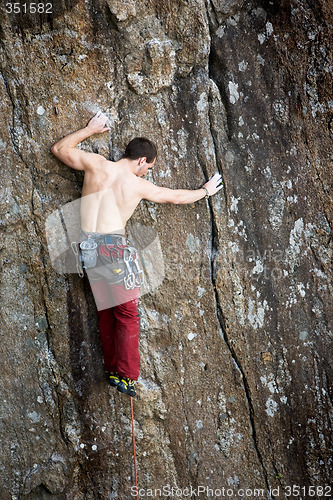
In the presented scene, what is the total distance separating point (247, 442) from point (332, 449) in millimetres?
895

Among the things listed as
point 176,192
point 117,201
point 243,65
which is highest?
point 243,65

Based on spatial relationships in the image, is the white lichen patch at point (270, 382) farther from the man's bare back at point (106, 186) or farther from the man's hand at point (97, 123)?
the man's hand at point (97, 123)

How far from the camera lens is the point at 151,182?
14.9 feet

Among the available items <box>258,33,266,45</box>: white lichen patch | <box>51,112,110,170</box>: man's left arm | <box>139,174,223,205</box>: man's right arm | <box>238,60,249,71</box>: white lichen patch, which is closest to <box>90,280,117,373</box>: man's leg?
<box>139,174,223,205</box>: man's right arm

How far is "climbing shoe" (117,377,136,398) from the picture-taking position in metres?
4.37

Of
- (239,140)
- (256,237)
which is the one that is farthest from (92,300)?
(239,140)

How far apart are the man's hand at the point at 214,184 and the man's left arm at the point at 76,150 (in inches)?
41.1

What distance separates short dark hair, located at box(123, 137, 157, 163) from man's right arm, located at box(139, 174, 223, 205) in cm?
22

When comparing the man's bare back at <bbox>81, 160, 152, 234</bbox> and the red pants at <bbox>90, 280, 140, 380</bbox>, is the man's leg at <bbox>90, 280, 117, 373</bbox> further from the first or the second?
the man's bare back at <bbox>81, 160, 152, 234</bbox>

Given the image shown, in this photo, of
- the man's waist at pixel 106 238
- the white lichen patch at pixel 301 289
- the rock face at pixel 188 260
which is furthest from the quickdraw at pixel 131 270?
the white lichen patch at pixel 301 289

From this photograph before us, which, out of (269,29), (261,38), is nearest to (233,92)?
(261,38)

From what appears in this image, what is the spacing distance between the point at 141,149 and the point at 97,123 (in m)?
0.52

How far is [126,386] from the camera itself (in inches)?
174

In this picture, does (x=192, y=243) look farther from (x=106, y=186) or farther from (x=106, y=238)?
(x=106, y=186)
